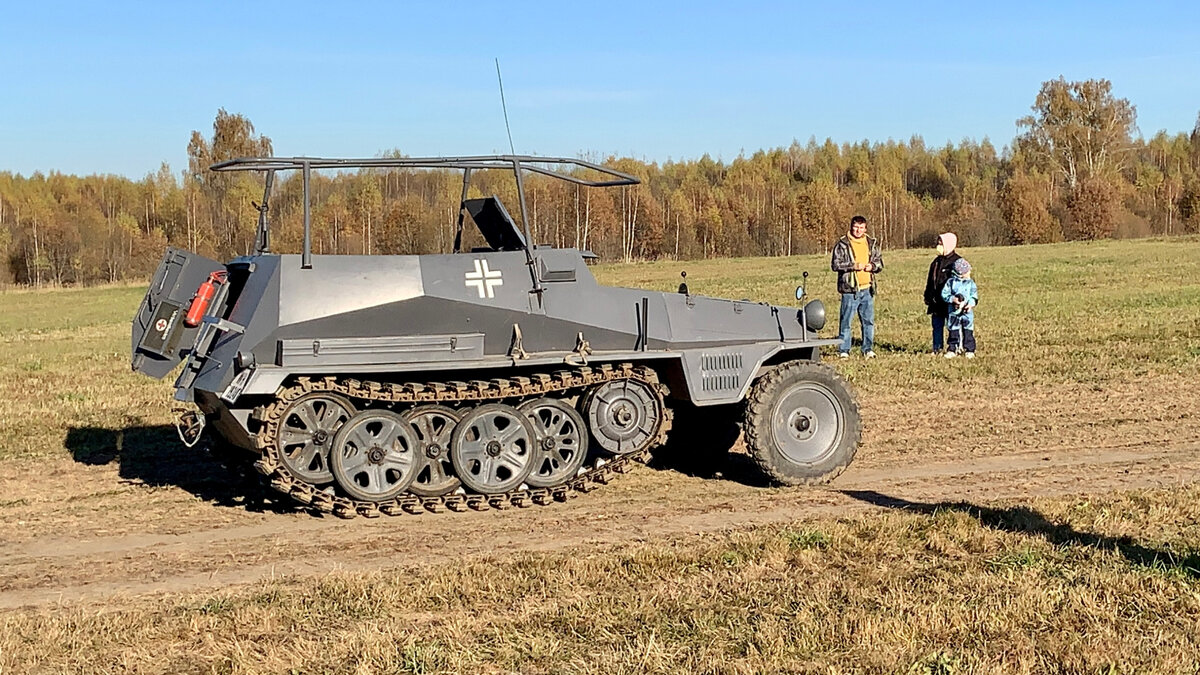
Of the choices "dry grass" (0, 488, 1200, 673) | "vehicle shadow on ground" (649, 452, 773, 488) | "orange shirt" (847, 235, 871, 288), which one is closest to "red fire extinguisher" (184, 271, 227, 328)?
"dry grass" (0, 488, 1200, 673)

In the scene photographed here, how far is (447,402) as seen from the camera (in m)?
9.64

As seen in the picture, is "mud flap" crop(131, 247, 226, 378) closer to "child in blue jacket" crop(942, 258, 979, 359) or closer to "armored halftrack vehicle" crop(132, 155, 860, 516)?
"armored halftrack vehicle" crop(132, 155, 860, 516)

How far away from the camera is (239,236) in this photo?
11836mm

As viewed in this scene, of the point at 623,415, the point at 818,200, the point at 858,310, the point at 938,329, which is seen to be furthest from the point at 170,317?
the point at 818,200

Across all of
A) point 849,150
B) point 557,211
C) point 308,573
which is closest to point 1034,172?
point 849,150

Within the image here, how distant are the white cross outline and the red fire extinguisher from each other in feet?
6.33

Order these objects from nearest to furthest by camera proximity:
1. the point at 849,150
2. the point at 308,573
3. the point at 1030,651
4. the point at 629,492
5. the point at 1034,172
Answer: the point at 1030,651
the point at 308,573
the point at 629,492
the point at 1034,172
the point at 849,150

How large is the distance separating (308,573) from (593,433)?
2.69 m

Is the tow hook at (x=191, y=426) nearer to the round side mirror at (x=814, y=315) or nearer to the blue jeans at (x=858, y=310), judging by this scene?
the round side mirror at (x=814, y=315)

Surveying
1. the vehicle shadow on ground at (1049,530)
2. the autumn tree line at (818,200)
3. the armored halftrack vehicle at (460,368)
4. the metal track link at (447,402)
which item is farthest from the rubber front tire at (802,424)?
the autumn tree line at (818,200)

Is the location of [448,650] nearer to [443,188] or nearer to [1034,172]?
[443,188]

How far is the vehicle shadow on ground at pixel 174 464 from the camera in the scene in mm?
10555

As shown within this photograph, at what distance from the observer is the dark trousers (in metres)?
18.5

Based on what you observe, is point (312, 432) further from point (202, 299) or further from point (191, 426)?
point (202, 299)
